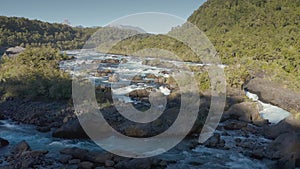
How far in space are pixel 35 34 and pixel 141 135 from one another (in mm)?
57913

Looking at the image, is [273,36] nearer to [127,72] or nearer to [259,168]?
[127,72]

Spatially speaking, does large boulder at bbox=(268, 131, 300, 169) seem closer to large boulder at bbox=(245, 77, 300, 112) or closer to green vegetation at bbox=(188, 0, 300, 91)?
large boulder at bbox=(245, 77, 300, 112)

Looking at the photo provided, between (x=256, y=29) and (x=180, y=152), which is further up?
(x=256, y=29)

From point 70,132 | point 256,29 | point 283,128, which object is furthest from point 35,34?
point 283,128

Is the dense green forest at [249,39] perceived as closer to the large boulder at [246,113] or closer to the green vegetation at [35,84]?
the large boulder at [246,113]

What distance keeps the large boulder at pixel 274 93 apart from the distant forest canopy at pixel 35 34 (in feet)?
138

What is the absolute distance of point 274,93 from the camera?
20.3m

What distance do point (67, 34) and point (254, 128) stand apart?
233ft

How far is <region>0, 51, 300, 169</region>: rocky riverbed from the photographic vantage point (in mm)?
9945

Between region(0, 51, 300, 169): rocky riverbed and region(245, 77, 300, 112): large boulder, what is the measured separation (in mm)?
463

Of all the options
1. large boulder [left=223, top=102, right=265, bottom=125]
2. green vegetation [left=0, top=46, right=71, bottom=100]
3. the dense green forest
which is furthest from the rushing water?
the dense green forest

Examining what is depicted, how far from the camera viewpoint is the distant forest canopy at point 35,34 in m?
54.6

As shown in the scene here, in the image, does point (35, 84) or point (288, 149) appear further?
point (35, 84)

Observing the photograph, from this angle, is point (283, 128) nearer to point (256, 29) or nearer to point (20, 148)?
point (20, 148)
